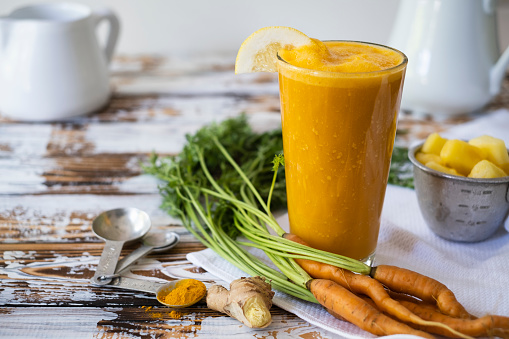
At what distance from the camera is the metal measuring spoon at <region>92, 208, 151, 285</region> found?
101 centimetres

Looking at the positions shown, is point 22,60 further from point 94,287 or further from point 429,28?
point 429,28

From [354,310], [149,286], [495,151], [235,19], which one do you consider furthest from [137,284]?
[235,19]

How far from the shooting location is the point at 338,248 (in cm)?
98

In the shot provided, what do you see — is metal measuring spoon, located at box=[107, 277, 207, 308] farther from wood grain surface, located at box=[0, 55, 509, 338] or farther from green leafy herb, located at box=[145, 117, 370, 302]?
green leafy herb, located at box=[145, 117, 370, 302]

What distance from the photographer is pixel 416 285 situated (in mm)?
837

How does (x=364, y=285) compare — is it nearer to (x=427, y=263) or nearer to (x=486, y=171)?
(x=427, y=263)

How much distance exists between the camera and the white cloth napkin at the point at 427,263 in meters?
0.85

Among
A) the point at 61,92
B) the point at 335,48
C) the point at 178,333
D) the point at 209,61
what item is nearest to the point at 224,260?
the point at 178,333

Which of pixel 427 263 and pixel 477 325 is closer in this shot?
pixel 477 325

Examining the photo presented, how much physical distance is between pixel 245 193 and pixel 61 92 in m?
0.86

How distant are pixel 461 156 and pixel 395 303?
15.7 inches

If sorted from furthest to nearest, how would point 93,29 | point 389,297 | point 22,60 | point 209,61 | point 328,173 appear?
point 209,61, point 93,29, point 22,60, point 328,173, point 389,297

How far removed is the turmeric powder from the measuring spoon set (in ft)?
0.05

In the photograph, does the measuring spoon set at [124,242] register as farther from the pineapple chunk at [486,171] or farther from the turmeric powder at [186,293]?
the pineapple chunk at [486,171]
